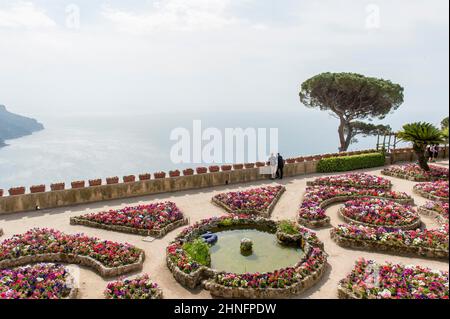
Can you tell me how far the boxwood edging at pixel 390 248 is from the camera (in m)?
12.2

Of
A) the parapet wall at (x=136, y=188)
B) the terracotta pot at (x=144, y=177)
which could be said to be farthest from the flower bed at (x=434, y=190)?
the terracotta pot at (x=144, y=177)

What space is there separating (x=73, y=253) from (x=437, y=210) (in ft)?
52.7

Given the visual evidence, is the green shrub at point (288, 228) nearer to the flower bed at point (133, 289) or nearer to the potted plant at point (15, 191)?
the flower bed at point (133, 289)

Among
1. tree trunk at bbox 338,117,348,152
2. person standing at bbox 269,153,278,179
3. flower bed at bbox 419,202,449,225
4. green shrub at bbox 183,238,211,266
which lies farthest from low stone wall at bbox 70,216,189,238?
tree trunk at bbox 338,117,348,152

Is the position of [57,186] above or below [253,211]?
above

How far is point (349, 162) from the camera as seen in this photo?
26.6m

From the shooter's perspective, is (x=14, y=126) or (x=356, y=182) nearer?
(x=356, y=182)

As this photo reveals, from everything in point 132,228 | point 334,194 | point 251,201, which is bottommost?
point 132,228

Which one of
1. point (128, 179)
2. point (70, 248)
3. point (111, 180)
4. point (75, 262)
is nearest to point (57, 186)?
point (111, 180)

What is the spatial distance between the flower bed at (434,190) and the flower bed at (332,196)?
1565mm

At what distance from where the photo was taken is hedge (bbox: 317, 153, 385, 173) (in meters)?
25.9

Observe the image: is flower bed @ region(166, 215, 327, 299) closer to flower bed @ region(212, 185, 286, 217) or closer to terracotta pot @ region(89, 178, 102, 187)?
flower bed @ region(212, 185, 286, 217)

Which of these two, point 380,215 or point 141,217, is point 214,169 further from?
point 380,215

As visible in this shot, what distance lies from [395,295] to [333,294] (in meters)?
1.65
